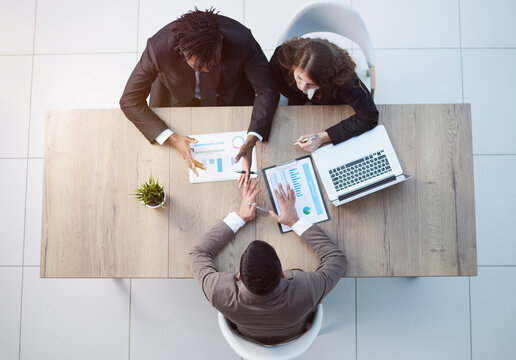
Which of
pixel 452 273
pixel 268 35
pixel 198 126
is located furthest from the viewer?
pixel 268 35

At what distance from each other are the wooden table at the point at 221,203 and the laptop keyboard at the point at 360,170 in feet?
0.32

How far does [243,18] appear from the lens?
244cm

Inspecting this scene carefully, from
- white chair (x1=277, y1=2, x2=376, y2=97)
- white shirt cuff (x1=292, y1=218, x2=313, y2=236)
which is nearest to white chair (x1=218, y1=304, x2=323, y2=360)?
white shirt cuff (x1=292, y1=218, x2=313, y2=236)

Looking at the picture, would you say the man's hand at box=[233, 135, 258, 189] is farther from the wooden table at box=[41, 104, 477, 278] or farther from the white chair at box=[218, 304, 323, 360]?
the white chair at box=[218, 304, 323, 360]

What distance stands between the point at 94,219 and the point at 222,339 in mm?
1209

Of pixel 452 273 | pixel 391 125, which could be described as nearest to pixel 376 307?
pixel 452 273

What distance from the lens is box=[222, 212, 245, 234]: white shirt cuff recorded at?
5.13ft

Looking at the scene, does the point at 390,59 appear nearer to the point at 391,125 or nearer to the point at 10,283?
the point at 391,125

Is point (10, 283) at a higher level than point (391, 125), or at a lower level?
lower

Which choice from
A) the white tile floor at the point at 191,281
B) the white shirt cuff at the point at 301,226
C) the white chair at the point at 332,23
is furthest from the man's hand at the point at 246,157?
the white tile floor at the point at 191,281

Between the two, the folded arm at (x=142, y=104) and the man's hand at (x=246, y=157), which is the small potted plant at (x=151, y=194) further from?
the man's hand at (x=246, y=157)

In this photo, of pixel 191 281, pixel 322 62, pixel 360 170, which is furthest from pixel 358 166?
pixel 191 281

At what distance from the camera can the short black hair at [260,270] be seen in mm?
1227

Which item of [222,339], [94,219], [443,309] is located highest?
[94,219]
